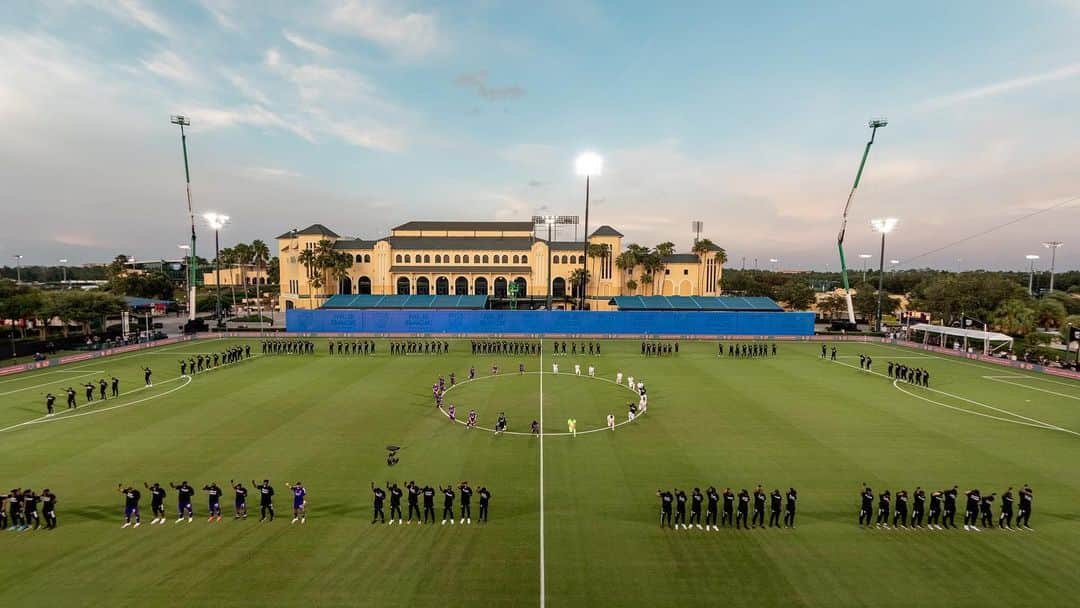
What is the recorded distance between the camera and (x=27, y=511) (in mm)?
14992

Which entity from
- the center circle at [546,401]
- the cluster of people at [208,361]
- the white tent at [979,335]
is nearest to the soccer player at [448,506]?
the center circle at [546,401]

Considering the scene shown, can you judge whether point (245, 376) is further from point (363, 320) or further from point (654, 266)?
point (654, 266)

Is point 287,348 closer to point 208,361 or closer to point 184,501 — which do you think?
point 208,361

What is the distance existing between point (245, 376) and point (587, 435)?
3048 centimetres

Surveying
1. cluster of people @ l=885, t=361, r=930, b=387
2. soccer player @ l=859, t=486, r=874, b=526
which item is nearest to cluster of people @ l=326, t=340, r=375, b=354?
soccer player @ l=859, t=486, r=874, b=526

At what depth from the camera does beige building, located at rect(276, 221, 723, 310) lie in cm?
8912

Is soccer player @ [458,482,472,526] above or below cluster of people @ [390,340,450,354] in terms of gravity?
below

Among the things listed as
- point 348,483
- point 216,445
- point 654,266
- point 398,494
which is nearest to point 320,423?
point 216,445

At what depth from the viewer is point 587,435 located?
974 inches

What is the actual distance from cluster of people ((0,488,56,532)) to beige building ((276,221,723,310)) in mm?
73079

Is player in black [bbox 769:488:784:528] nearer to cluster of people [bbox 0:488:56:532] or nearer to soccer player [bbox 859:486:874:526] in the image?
soccer player [bbox 859:486:874:526]

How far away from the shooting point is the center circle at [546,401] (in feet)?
87.1

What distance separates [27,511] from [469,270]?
7572 cm

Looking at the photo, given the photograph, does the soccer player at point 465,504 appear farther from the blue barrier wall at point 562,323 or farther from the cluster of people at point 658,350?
the blue barrier wall at point 562,323
